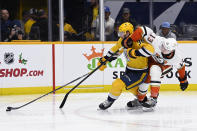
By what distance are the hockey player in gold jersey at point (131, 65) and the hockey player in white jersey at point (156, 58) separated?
0.05 m

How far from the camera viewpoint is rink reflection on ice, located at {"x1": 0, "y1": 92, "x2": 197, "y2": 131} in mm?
5047

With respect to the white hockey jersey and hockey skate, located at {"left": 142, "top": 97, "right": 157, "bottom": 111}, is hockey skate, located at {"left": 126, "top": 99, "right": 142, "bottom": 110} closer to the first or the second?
hockey skate, located at {"left": 142, "top": 97, "right": 157, "bottom": 111}

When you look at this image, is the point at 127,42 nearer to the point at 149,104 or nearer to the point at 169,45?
the point at 169,45

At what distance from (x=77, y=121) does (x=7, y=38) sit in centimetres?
318

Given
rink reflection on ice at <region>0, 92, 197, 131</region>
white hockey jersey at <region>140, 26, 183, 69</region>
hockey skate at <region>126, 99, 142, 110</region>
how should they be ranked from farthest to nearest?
hockey skate at <region>126, 99, 142, 110</region>, white hockey jersey at <region>140, 26, 183, 69</region>, rink reflection on ice at <region>0, 92, 197, 131</region>

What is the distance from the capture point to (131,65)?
6.16m

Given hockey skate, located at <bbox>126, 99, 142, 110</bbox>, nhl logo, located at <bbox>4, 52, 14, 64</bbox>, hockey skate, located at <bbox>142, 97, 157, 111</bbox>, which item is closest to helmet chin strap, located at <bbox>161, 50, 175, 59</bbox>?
hockey skate, located at <bbox>142, 97, 157, 111</bbox>

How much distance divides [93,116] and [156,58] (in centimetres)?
107

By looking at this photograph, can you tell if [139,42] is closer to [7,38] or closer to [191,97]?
[191,97]

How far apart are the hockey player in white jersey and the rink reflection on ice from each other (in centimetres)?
26

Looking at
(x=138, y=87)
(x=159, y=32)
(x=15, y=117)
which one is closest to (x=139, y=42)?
(x=138, y=87)

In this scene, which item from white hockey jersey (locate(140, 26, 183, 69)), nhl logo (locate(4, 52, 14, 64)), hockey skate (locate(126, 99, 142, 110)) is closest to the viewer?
white hockey jersey (locate(140, 26, 183, 69))

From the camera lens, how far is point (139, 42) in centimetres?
609

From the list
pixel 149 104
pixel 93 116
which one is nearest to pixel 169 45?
pixel 149 104
